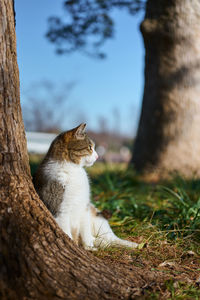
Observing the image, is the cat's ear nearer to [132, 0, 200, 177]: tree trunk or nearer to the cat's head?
the cat's head

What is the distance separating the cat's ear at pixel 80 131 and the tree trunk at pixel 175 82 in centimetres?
321

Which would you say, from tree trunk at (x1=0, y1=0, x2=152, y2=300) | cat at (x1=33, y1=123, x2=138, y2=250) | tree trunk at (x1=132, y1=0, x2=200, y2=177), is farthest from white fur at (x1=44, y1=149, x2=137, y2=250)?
tree trunk at (x1=132, y1=0, x2=200, y2=177)

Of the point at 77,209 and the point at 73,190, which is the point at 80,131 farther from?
the point at 77,209

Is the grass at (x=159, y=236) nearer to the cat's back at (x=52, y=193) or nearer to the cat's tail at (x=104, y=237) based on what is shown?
the cat's tail at (x=104, y=237)

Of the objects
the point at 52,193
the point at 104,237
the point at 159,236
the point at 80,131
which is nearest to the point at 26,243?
the point at 52,193

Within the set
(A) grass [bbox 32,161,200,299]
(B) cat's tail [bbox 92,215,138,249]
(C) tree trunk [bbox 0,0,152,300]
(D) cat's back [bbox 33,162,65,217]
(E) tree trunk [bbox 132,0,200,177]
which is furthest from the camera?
(E) tree trunk [bbox 132,0,200,177]

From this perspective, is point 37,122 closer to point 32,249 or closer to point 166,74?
point 166,74

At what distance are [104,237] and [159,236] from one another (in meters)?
0.58

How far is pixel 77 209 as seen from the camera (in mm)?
2793

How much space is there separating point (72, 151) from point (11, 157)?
0.92 meters

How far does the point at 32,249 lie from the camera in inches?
74.7

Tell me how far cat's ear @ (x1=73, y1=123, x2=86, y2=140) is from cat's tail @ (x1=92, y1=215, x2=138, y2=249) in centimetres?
87

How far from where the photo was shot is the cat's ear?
2.88 meters

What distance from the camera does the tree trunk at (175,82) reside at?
18.7 feet
